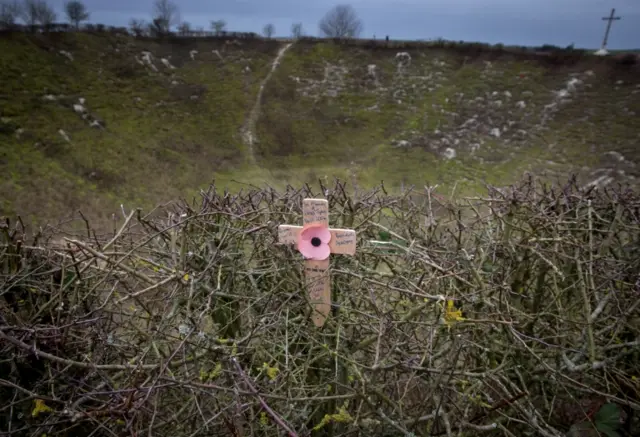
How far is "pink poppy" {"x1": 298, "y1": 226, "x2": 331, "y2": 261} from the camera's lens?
239 centimetres

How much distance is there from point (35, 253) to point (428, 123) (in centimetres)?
2424

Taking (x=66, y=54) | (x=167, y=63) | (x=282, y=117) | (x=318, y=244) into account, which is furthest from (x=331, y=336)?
(x=167, y=63)

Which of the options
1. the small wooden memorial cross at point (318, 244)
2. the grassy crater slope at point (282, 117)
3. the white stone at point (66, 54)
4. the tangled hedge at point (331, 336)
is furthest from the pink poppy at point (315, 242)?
the white stone at point (66, 54)

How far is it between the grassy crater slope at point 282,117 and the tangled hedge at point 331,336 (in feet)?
45.2

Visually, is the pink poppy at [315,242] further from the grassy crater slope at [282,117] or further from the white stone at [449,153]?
the white stone at [449,153]

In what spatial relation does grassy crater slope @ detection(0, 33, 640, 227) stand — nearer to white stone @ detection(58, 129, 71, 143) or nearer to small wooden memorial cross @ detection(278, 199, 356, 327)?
white stone @ detection(58, 129, 71, 143)

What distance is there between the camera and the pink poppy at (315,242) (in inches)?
94.1

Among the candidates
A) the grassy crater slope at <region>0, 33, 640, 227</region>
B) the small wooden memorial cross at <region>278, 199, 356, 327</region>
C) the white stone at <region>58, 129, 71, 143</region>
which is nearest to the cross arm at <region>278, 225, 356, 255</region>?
Answer: the small wooden memorial cross at <region>278, 199, 356, 327</region>

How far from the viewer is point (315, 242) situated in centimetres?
241

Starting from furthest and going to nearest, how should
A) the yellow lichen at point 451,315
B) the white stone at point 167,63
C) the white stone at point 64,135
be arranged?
the white stone at point 167,63
the white stone at point 64,135
the yellow lichen at point 451,315

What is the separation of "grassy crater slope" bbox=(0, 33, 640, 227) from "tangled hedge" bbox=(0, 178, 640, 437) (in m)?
13.8

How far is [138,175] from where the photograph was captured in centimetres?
1795

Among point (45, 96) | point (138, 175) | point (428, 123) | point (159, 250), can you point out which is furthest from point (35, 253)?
point (428, 123)

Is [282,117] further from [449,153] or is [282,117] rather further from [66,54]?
[66,54]
